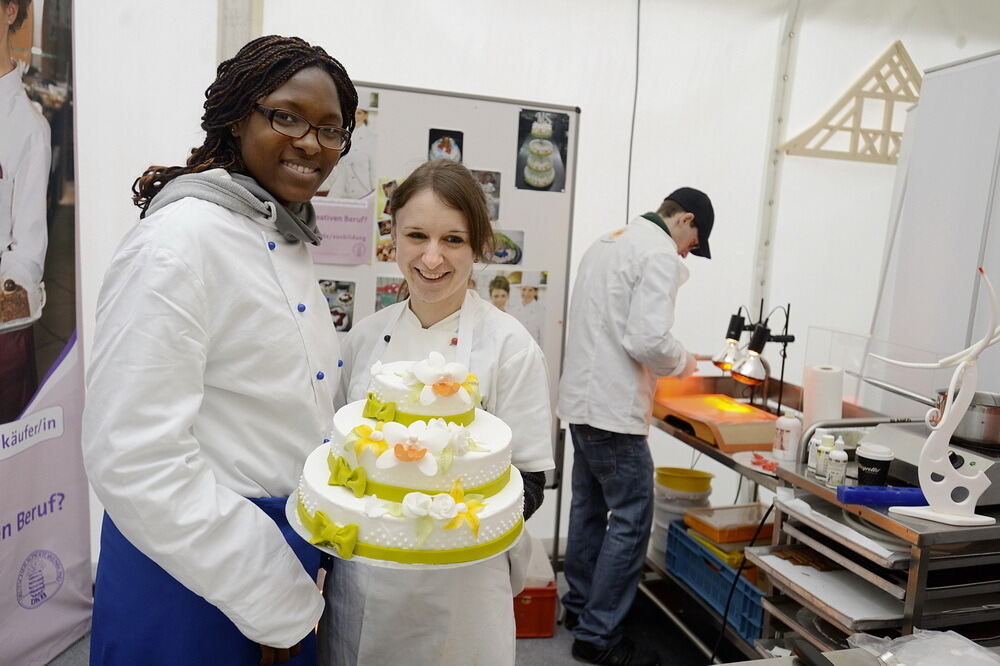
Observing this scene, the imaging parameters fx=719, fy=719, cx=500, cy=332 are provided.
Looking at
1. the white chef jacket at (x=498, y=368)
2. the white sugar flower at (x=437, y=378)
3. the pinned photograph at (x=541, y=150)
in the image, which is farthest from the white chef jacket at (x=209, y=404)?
the pinned photograph at (x=541, y=150)

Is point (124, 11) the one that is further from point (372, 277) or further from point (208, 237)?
point (208, 237)

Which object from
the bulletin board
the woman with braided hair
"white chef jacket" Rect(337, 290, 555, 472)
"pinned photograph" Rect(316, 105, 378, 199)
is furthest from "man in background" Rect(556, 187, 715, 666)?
the woman with braided hair

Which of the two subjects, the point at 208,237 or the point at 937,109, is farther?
the point at 937,109

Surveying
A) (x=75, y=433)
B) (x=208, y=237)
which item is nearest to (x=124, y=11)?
(x=75, y=433)

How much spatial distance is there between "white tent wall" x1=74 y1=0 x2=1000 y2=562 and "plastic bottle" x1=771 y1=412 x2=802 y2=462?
1.36 meters

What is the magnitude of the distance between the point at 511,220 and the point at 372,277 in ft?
2.15

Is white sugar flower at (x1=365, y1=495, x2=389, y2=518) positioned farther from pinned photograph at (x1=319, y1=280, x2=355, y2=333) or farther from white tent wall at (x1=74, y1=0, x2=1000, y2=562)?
white tent wall at (x1=74, y1=0, x2=1000, y2=562)

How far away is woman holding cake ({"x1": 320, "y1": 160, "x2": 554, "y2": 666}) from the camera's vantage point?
1528 millimetres

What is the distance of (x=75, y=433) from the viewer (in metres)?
2.61

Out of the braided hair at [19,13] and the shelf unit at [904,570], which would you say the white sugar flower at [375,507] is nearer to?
the shelf unit at [904,570]

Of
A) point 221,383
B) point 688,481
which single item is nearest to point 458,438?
point 221,383

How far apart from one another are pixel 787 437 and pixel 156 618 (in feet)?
6.59

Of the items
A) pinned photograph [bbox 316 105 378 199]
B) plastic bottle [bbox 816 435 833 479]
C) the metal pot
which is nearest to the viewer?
the metal pot

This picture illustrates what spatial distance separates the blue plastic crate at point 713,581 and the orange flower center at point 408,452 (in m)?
1.74
